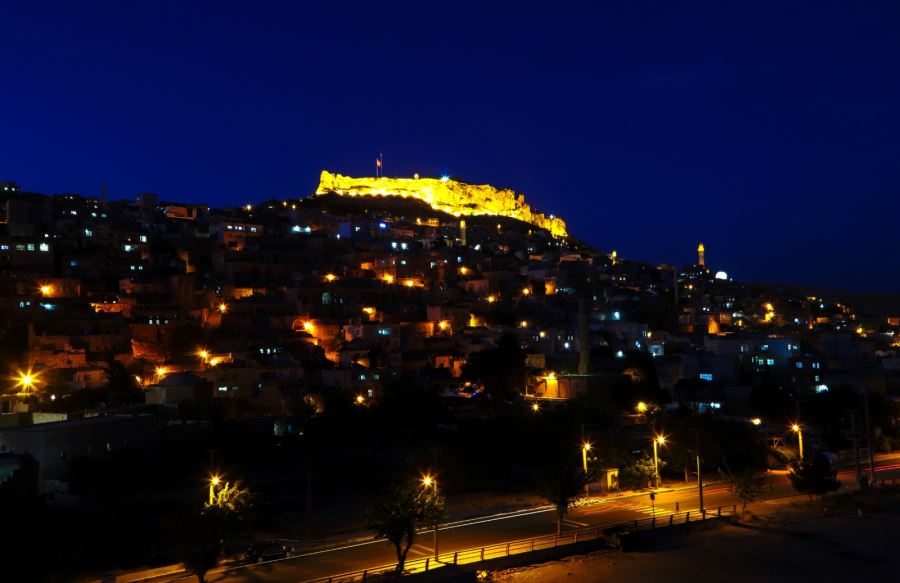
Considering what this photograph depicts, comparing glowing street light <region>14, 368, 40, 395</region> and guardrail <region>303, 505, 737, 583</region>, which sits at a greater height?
glowing street light <region>14, 368, 40, 395</region>

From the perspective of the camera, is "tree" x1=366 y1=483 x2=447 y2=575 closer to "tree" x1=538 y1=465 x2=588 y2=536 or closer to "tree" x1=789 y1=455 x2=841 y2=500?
"tree" x1=538 y1=465 x2=588 y2=536

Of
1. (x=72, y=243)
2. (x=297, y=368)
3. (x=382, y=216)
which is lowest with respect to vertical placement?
(x=297, y=368)

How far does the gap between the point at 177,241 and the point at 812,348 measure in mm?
54279

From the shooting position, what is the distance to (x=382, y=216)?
4419 inches

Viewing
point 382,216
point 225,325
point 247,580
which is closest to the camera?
point 247,580

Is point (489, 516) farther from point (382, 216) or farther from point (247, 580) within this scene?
point (382, 216)

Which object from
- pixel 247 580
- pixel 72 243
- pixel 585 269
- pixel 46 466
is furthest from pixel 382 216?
pixel 247 580

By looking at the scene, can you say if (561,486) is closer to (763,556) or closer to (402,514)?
(402,514)

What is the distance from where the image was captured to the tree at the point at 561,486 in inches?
998

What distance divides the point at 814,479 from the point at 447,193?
112 meters

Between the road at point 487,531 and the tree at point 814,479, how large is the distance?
182 centimetres

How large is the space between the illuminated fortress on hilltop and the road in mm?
103822

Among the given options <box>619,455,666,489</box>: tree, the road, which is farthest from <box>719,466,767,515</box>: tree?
<box>619,455,666,489</box>: tree

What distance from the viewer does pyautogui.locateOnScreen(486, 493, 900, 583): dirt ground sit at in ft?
73.7
